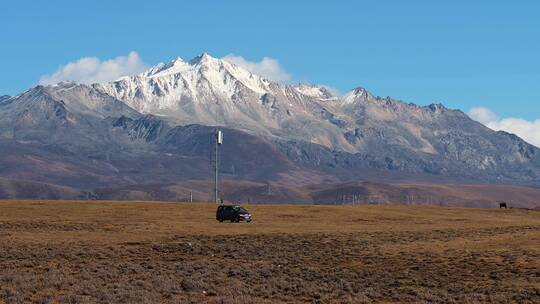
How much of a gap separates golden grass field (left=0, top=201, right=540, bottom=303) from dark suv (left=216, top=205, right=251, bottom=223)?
2.22 metres

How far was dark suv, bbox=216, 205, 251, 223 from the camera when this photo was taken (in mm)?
84000

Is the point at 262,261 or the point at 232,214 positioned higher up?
the point at 232,214

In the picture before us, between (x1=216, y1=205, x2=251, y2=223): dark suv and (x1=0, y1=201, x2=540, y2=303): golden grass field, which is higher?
(x1=216, y1=205, x2=251, y2=223): dark suv

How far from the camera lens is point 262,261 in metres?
52.6

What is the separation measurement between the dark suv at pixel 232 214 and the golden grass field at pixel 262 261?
2225 mm

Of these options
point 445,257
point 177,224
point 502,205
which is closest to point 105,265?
point 445,257

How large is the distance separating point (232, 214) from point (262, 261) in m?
32.1

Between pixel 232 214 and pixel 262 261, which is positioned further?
pixel 232 214

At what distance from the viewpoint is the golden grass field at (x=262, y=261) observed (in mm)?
40125

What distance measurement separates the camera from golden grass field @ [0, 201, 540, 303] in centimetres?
4012

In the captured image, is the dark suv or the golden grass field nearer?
the golden grass field

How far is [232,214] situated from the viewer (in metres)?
84.4

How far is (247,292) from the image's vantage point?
4088cm

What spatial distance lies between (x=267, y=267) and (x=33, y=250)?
673 inches
